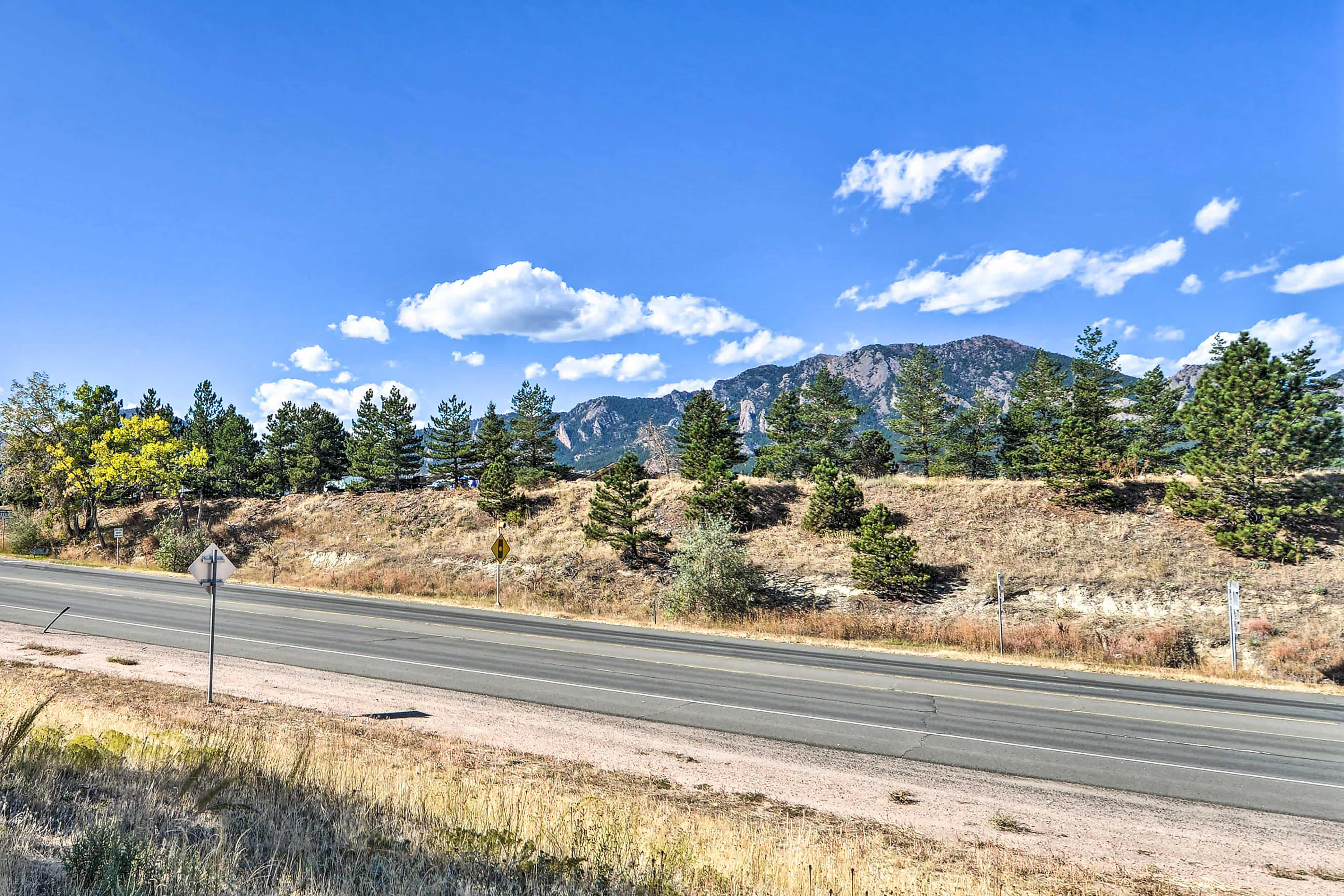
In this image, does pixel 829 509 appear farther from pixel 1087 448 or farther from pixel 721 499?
pixel 1087 448

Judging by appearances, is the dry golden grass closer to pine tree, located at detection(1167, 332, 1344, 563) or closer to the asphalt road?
the asphalt road

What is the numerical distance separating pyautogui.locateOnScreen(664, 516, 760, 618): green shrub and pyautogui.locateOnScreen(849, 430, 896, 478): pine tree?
24363mm

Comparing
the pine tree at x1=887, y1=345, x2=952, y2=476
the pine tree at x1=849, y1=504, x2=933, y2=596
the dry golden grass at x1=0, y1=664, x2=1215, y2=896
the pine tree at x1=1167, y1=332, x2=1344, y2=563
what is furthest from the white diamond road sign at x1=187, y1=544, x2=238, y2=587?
the pine tree at x1=887, y1=345, x2=952, y2=476

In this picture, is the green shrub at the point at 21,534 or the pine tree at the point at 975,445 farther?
the pine tree at the point at 975,445

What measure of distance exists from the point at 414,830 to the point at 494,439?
1971 inches

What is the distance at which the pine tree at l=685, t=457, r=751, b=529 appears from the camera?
40.2 metres

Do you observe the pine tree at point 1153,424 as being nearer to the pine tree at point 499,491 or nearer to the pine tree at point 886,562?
the pine tree at point 886,562

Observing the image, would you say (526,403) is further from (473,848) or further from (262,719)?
(473,848)

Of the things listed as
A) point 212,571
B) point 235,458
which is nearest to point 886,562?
point 212,571

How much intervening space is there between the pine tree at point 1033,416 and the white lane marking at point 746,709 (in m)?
40.0

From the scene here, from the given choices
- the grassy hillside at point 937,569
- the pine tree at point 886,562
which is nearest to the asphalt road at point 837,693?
the grassy hillside at point 937,569

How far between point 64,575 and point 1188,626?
55.5 m

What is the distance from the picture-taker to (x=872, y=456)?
54.9 m

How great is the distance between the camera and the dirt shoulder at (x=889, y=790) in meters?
8.16
